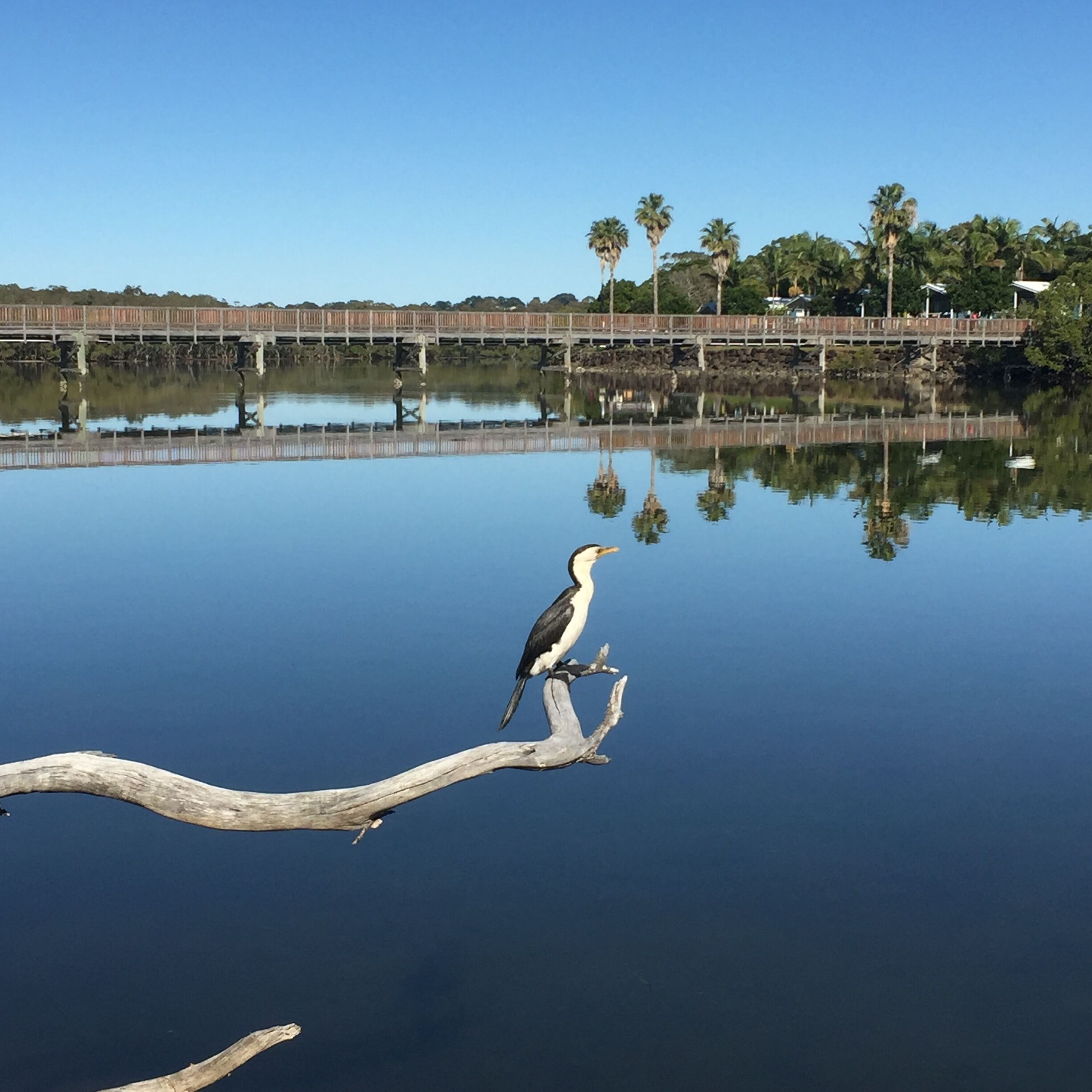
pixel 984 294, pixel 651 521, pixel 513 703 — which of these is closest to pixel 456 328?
pixel 651 521

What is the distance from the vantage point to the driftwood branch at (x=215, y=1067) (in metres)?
5.28

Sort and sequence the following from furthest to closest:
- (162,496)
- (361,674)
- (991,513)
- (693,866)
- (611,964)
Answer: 1. (162,496)
2. (991,513)
3. (361,674)
4. (693,866)
5. (611,964)

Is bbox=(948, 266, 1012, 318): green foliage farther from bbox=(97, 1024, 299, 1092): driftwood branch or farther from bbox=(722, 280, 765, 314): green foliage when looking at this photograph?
A: bbox=(97, 1024, 299, 1092): driftwood branch

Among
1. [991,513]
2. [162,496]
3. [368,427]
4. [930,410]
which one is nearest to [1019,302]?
[930,410]

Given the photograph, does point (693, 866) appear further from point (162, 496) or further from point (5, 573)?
point (162, 496)

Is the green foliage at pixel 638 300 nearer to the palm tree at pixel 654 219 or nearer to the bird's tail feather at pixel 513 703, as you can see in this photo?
the palm tree at pixel 654 219

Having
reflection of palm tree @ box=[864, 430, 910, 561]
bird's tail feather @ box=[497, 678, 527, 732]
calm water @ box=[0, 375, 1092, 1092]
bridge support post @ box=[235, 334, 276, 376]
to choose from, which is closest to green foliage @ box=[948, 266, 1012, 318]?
bridge support post @ box=[235, 334, 276, 376]

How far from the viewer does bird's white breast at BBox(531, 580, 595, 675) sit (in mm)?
8203

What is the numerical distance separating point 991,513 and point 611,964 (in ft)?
64.5

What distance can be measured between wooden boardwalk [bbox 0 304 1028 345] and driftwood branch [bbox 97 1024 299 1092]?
48.8 meters

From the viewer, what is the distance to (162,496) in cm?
2812

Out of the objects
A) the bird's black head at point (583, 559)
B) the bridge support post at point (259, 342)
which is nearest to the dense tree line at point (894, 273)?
the bridge support post at point (259, 342)

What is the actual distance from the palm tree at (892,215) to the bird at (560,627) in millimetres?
69841

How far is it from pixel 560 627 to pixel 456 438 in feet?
103
